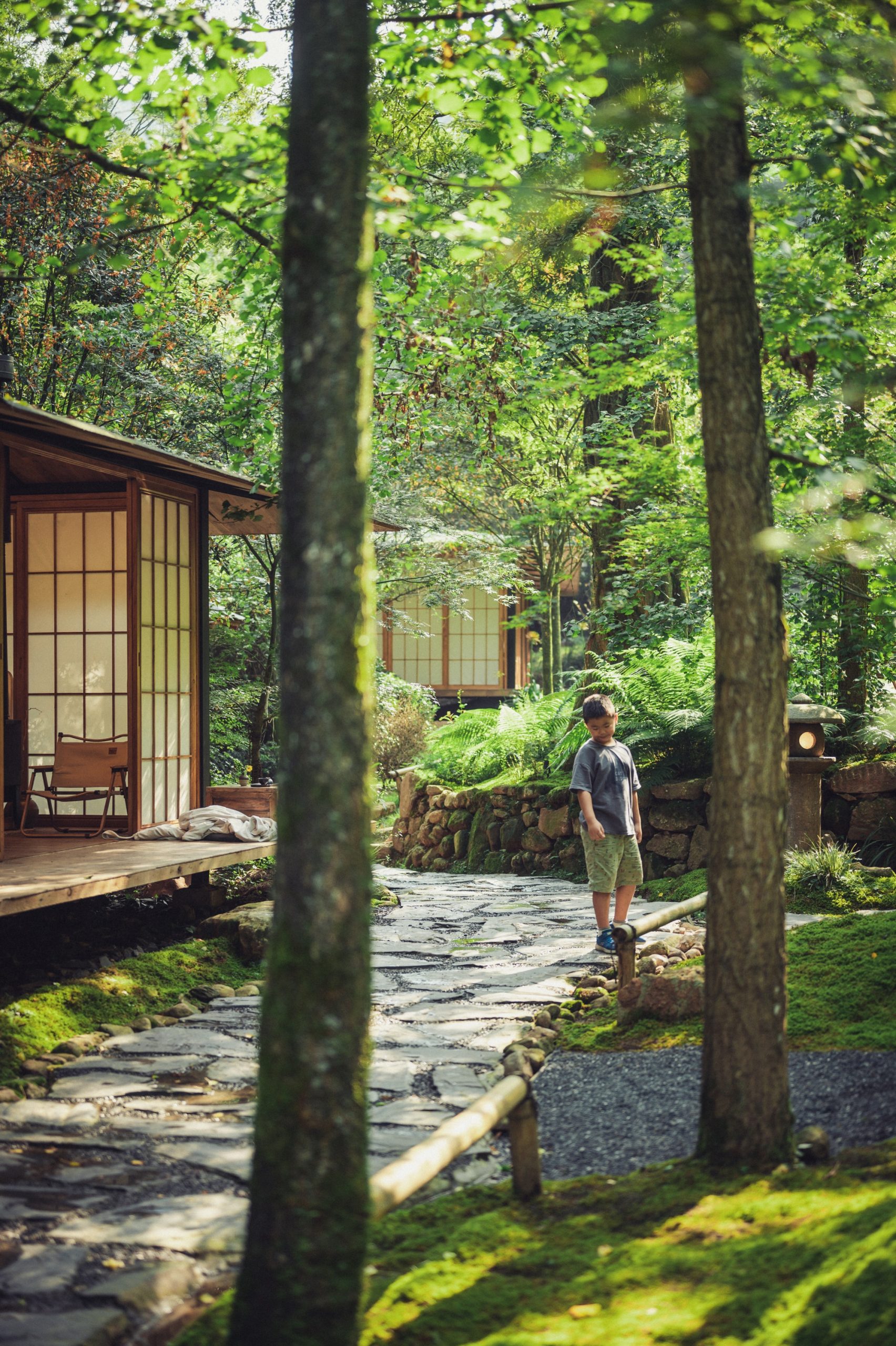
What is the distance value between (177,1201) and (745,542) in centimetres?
293

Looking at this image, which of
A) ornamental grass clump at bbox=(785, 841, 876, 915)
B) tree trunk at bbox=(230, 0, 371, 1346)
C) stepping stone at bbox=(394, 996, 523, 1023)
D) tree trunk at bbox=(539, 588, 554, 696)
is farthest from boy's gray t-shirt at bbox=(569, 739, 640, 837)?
tree trunk at bbox=(539, 588, 554, 696)

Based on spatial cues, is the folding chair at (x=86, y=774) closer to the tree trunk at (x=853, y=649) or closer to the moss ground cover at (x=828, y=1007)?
the moss ground cover at (x=828, y=1007)

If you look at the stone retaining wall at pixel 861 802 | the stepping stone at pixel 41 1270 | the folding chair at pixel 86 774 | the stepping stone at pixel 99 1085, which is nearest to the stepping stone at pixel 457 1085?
the stepping stone at pixel 99 1085

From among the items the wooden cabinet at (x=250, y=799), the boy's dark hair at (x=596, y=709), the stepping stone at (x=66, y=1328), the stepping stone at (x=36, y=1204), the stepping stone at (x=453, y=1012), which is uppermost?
the boy's dark hair at (x=596, y=709)

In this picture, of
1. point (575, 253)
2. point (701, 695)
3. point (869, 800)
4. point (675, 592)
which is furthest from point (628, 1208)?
point (675, 592)

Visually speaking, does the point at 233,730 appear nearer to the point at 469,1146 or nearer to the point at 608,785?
the point at 608,785

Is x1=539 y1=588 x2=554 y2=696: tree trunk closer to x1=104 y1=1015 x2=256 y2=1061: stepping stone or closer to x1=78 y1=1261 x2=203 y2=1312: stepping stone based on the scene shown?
x1=104 y1=1015 x2=256 y2=1061: stepping stone

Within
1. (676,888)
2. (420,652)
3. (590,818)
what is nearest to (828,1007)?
(590,818)

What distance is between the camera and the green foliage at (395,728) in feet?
57.6

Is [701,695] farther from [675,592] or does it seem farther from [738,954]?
[738,954]

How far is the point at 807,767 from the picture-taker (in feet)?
30.4

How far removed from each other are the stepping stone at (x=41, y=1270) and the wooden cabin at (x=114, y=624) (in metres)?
5.81

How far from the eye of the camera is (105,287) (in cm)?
1304

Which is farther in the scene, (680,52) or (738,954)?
(680,52)
